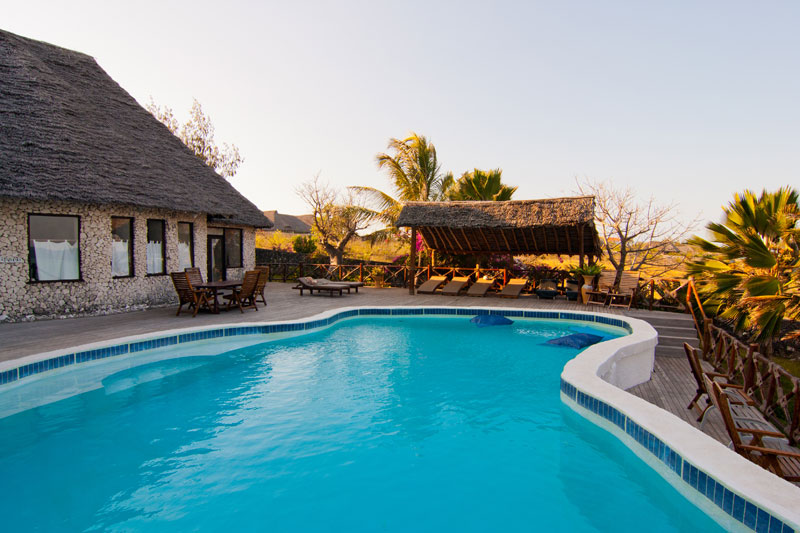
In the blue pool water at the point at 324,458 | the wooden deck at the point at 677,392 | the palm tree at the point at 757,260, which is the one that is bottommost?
the blue pool water at the point at 324,458

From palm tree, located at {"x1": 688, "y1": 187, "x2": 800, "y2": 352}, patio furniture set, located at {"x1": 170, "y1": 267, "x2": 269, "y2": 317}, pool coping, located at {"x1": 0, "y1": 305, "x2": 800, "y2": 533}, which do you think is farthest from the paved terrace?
palm tree, located at {"x1": 688, "y1": 187, "x2": 800, "y2": 352}

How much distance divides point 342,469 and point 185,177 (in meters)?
10.6

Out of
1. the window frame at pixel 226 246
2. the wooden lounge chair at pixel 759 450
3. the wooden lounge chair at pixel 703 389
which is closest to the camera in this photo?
the wooden lounge chair at pixel 759 450

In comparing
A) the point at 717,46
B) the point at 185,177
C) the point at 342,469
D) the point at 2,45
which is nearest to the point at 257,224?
the point at 185,177

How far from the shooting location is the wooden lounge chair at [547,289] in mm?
12570

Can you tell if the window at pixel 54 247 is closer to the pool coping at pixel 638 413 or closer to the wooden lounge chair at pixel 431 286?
the pool coping at pixel 638 413

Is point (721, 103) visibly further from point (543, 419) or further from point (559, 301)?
point (543, 419)

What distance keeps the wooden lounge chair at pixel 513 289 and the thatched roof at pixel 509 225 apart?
1.64 metres

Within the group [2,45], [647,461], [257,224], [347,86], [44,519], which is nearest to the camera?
[44,519]

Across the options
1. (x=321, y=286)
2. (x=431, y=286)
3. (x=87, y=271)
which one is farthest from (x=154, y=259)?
(x=431, y=286)

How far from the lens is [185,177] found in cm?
1184

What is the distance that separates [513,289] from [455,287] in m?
1.71

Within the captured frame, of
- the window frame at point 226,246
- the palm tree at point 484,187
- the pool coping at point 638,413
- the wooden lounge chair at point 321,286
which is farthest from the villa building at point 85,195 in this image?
the palm tree at point 484,187

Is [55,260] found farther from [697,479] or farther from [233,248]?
[697,479]
